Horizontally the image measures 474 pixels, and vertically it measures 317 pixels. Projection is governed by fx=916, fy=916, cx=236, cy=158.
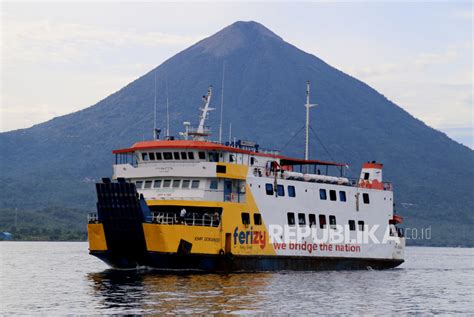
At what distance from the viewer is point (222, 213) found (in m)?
40.7

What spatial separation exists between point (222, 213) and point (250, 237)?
2275 mm

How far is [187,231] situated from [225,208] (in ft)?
7.58

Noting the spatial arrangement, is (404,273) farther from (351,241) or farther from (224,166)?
(224,166)

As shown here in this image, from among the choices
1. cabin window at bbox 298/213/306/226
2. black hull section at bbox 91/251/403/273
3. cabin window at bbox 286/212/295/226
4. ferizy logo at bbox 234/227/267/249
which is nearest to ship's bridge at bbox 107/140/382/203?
ferizy logo at bbox 234/227/267/249

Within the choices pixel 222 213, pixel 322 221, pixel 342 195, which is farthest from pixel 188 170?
pixel 342 195

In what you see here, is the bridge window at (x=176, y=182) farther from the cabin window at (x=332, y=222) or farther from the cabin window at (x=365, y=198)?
the cabin window at (x=365, y=198)

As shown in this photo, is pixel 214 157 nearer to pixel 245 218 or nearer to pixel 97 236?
pixel 245 218

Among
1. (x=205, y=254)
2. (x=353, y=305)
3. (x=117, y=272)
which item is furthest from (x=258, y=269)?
(x=353, y=305)

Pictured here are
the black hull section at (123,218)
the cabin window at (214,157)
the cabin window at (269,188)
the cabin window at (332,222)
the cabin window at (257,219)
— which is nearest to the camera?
the black hull section at (123,218)

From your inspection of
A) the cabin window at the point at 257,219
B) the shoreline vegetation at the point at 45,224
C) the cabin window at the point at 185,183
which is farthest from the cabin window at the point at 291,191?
the shoreline vegetation at the point at 45,224

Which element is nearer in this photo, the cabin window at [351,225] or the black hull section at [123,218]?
the black hull section at [123,218]

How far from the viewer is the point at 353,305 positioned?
110 feet

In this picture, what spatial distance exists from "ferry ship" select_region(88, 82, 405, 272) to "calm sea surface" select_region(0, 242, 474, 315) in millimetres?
1018

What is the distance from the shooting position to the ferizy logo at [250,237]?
41.4 m
